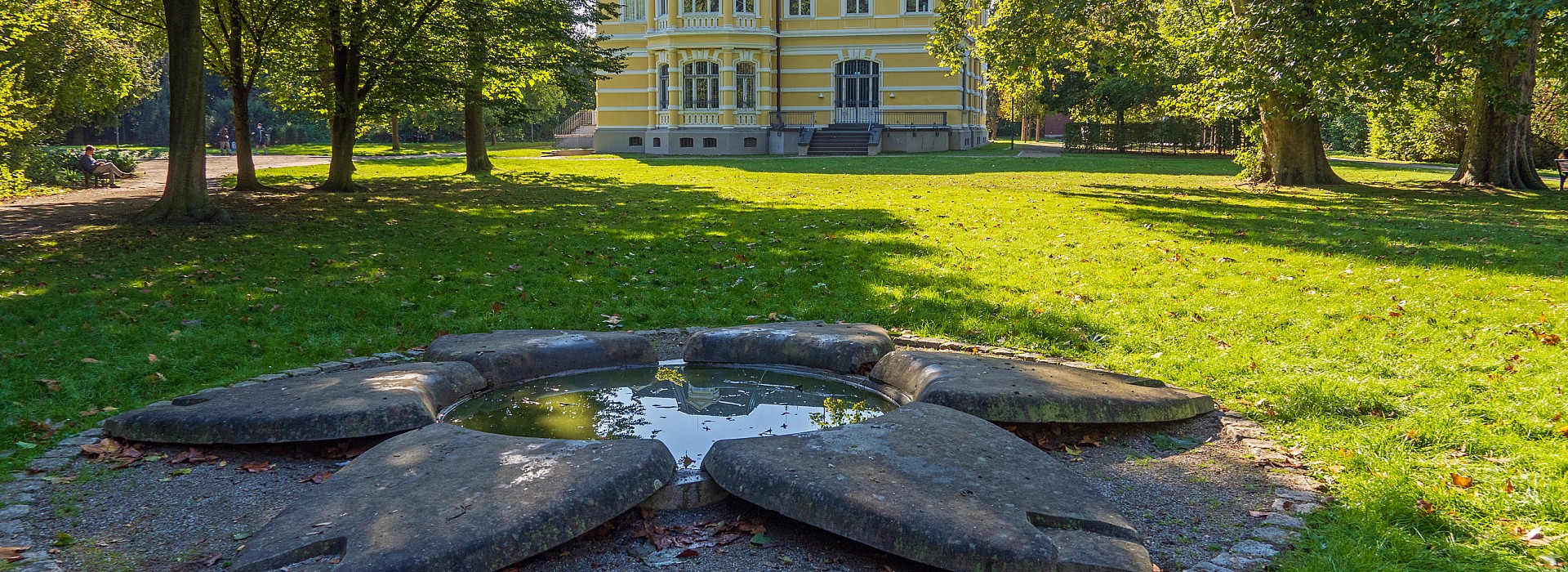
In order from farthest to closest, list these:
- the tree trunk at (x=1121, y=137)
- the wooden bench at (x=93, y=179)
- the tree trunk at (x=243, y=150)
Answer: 1. the tree trunk at (x=1121, y=137)
2. the wooden bench at (x=93, y=179)
3. the tree trunk at (x=243, y=150)

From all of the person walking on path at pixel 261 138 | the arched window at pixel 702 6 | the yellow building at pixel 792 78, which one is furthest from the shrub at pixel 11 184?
the person walking on path at pixel 261 138

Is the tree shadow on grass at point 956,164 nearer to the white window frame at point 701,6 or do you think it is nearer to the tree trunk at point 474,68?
the tree trunk at point 474,68

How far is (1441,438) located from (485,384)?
521cm

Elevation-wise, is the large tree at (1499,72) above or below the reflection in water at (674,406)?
above

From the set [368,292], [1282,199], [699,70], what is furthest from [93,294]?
[699,70]

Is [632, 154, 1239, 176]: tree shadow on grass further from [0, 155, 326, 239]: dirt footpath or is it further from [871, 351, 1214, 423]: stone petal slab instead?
[871, 351, 1214, 423]: stone petal slab

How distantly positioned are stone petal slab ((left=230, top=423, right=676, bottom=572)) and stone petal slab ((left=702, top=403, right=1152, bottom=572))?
19.7 inches

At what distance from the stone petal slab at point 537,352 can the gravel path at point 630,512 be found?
3.60 feet

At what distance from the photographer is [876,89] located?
40625mm

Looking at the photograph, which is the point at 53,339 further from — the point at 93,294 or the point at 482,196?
the point at 482,196

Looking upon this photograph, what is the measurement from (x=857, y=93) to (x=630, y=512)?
38.0 metres

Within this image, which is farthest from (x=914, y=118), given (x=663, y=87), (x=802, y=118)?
(x=663, y=87)

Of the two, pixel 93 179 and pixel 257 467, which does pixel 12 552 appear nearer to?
pixel 257 467

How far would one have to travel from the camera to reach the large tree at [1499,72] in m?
11.1
